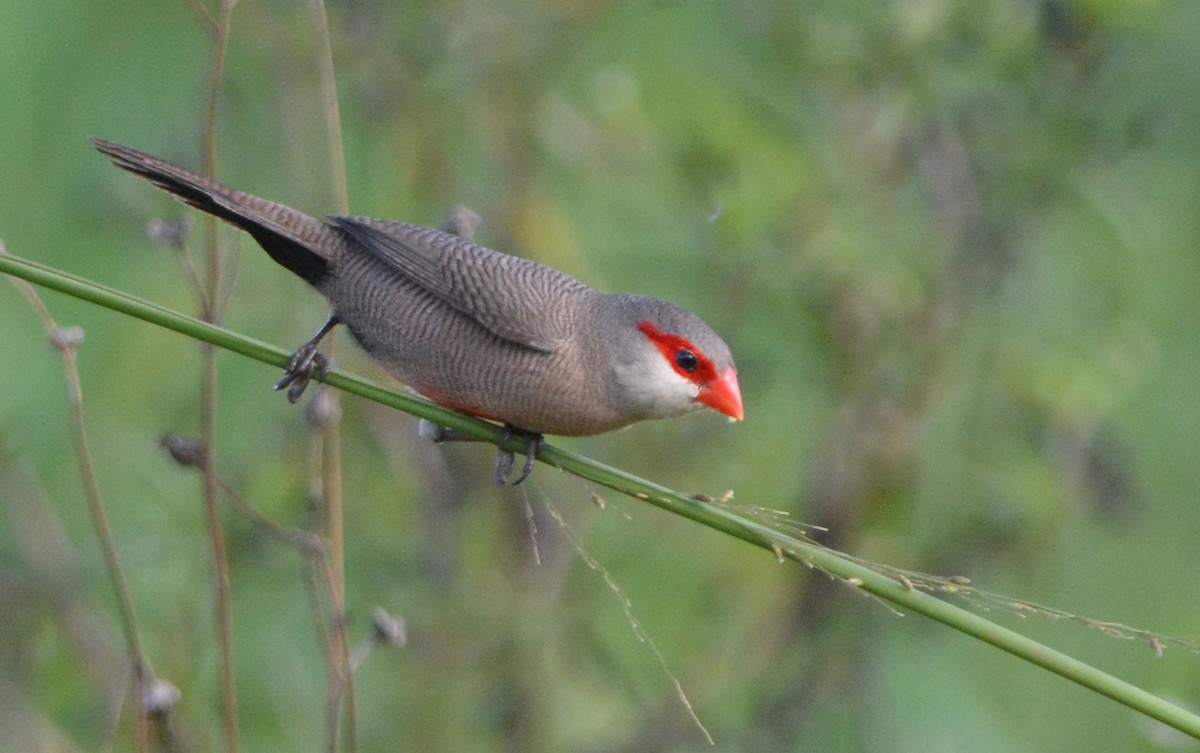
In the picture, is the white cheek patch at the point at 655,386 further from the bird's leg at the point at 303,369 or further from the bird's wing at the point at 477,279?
the bird's leg at the point at 303,369

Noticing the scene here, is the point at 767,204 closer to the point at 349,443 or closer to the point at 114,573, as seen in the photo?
the point at 349,443

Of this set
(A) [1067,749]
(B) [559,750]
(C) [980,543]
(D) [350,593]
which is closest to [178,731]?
(D) [350,593]

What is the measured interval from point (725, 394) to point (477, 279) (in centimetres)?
56

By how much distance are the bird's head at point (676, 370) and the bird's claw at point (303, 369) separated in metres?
0.60

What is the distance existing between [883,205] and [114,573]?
2848 mm

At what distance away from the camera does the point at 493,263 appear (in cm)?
314

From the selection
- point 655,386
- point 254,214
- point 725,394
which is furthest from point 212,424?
point 725,394

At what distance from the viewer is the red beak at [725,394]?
3.02 m

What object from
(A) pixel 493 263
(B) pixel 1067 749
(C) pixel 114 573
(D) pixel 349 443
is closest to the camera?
(C) pixel 114 573

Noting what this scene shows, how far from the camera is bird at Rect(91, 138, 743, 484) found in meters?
2.97

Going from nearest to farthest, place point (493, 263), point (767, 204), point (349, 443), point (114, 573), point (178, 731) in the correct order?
point (114, 573) < point (493, 263) < point (178, 731) < point (767, 204) < point (349, 443)

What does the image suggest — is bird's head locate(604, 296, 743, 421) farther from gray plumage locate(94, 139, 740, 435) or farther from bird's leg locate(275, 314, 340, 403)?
bird's leg locate(275, 314, 340, 403)

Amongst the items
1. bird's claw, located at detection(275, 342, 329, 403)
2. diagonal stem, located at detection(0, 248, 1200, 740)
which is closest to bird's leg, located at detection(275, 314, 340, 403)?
bird's claw, located at detection(275, 342, 329, 403)

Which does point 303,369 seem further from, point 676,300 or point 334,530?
point 676,300
